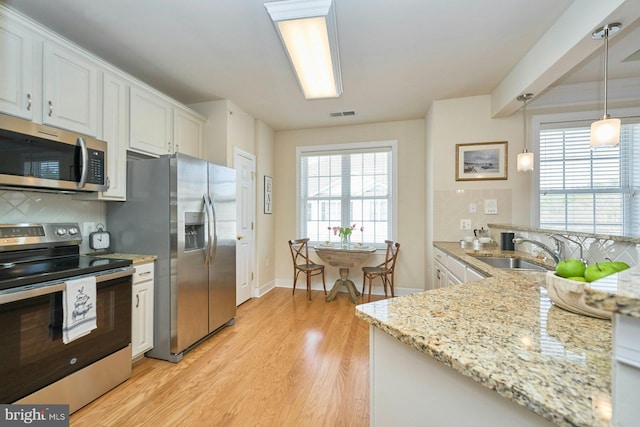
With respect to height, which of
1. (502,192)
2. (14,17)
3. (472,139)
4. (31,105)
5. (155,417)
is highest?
(14,17)

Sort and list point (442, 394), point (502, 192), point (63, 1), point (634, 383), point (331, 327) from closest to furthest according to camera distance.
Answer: point (634, 383)
point (442, 394)
point (63, 1)
point (331, 327)
point (502, 192)

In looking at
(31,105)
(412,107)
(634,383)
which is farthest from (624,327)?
(412,107)

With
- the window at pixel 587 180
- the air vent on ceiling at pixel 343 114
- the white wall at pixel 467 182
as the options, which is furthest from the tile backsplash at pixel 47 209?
the window at pixel 587 180

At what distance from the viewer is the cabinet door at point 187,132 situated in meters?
2.86

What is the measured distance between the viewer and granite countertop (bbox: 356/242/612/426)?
19.8 inches

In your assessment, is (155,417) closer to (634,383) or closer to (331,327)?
(331,327)

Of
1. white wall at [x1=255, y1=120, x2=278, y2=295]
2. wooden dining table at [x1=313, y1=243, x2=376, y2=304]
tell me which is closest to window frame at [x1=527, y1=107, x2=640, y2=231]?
wooden dining table at [x1=313, y1=243, x2=376, y2=304]

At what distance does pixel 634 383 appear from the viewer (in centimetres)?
42

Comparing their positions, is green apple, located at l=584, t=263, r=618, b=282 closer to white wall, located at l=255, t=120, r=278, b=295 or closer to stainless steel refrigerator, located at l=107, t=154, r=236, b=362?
stainless steel refrigerator, located at l=107, t=154, r=236, b=362

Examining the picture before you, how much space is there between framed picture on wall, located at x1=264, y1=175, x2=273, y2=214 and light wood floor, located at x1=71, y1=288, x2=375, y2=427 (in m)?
1.84

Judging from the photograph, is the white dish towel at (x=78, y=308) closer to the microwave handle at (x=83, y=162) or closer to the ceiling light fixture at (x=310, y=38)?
the microwave handle at (x=83, y=162)

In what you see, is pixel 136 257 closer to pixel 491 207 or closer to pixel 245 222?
pixel 245 222

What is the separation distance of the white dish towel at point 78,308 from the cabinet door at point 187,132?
161 centimetres

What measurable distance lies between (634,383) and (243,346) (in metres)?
2.56
